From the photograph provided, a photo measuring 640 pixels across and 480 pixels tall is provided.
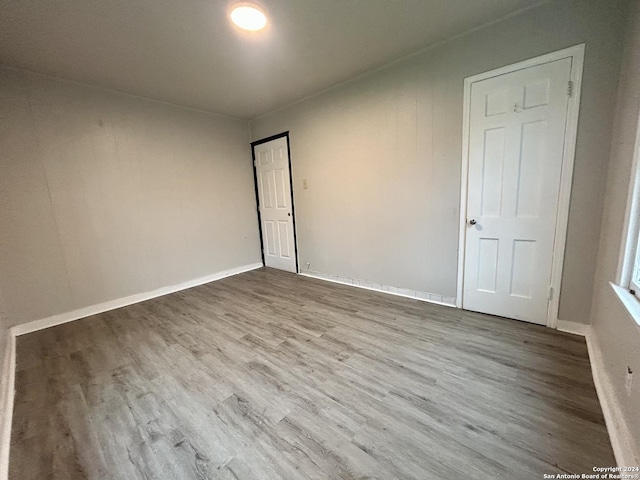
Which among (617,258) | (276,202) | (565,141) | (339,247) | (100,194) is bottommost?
(339,247)

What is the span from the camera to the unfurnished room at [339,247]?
1281mm

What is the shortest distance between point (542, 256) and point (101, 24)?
12.9 ft

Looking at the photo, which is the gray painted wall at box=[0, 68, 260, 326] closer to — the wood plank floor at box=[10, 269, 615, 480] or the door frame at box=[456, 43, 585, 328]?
the wood plank floor at box=[10, 269, 615, 480]

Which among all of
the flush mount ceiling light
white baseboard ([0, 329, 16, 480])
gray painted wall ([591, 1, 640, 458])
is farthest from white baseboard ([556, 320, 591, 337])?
white baseboard ([0, 329, 16, 480])

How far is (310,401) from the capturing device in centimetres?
152

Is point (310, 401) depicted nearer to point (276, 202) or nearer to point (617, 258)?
point (617, 258)

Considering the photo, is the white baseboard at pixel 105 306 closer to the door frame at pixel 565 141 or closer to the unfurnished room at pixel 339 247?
the unfurnished room at pixel 339 247

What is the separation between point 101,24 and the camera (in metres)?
1.89

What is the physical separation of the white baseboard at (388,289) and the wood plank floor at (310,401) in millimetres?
171

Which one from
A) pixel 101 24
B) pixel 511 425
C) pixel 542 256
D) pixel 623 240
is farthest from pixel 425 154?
pixel 101 24

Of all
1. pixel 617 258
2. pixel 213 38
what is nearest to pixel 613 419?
pixel 617 258

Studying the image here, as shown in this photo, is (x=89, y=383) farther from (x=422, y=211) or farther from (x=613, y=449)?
(x=422, y=211)

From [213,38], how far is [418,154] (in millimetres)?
2158

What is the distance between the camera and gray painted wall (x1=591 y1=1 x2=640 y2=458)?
1142 mm
